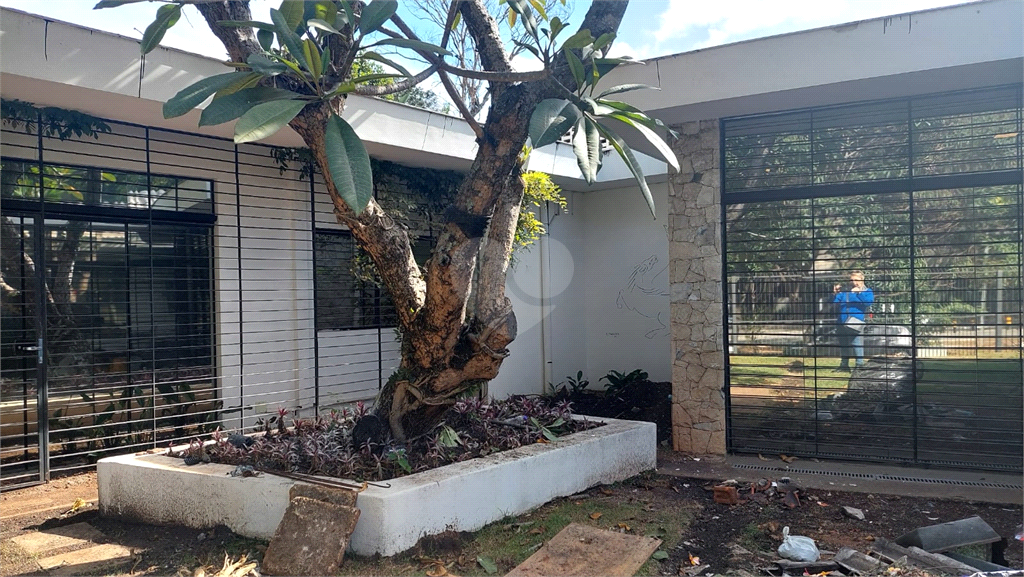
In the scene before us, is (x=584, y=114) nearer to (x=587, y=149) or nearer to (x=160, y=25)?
(x=587, y=149)

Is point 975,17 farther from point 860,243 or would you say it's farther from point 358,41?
point 358,41

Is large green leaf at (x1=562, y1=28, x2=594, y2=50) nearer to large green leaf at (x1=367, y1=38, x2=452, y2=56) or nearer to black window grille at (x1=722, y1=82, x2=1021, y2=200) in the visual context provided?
large green leaf at (x1=367, y1=38, x2=452, y2=56)

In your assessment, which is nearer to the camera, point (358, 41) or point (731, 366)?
point (358, 41)

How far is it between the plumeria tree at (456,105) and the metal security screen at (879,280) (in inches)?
105

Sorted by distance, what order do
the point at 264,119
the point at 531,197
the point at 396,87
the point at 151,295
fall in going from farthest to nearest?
1. the point at 531,197
2. the point at 151,295
3. the point at 396,87
4. the point at 264,119

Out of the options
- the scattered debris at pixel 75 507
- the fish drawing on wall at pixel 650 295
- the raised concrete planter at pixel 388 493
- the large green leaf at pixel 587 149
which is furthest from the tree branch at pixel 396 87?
the fish drawing on wall at pixel 650 295

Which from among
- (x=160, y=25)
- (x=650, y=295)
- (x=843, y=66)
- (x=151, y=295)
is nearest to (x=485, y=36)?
(x=160, y=25)

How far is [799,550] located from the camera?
4152 millimetres

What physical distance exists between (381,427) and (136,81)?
125 inches

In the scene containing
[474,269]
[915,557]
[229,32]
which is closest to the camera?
[915,557]

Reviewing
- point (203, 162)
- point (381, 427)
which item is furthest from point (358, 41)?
point (203, 162)

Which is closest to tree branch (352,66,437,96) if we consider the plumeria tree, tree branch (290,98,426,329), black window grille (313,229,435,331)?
the plumeria tree

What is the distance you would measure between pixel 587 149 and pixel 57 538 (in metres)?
4.12

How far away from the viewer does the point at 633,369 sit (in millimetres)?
10023
